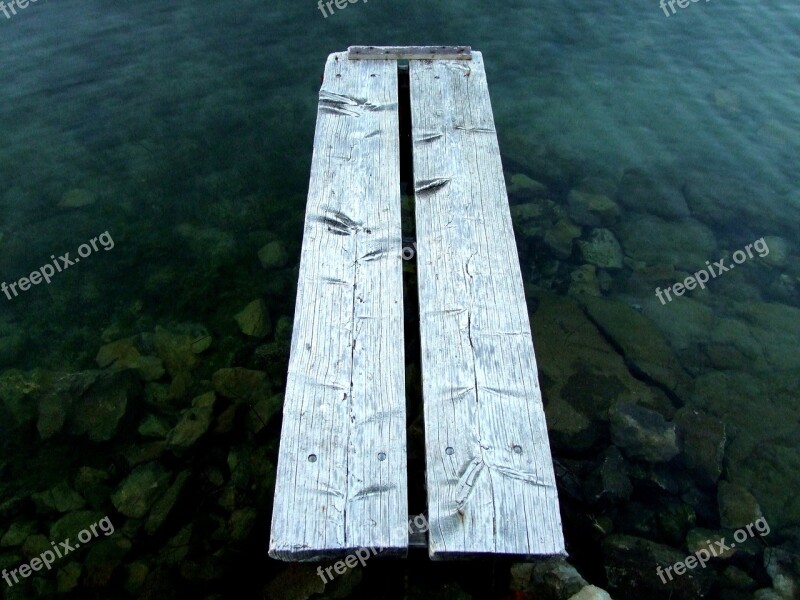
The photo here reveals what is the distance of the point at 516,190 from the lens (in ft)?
24.4

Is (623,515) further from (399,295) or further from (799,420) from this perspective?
(399,295)

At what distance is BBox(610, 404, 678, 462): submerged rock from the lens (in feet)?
16.8

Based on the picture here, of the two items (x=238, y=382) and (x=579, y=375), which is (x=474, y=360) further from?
(x=238, y=382)

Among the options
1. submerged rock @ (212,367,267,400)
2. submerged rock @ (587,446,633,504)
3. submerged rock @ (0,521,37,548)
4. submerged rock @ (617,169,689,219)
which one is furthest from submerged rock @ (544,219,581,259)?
submerged rock @ (0,521,37,548)

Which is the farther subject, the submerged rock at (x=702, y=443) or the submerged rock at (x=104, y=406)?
the submerged rock at (x=104, y=406)

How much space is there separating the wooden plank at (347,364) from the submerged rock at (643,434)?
8.32 ft

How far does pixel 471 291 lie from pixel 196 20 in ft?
27.6

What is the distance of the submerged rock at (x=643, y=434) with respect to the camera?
16.8 feet

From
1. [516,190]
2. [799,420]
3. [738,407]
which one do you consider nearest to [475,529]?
[738,407]

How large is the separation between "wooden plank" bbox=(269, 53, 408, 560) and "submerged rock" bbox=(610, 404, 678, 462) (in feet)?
8.32

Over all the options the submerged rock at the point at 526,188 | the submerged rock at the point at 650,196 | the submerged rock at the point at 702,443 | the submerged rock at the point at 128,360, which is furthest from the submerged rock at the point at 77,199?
the submerged rock at the point at 702,443

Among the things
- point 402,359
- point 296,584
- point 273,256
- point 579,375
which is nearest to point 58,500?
point 296,584

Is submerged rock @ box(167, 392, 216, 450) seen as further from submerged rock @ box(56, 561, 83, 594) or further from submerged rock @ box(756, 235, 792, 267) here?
submerged rock @ box(756, 235, 792, 267)

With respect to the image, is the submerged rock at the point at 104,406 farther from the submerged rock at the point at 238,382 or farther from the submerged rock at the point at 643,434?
the submerged rock at the point at 643,434
